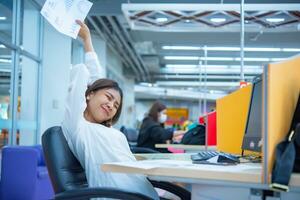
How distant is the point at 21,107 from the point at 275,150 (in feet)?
16.0

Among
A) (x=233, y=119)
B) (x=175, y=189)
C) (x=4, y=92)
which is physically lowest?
(x=175, y=189)

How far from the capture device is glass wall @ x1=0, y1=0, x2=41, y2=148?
464 centimetres

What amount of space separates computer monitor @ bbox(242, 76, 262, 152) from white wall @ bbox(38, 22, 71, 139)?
15.6 ft

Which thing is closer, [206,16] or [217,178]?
[217,178]

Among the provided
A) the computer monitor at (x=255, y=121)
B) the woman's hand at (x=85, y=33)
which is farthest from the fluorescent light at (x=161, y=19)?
the computer monitor at (x=255, y=121)

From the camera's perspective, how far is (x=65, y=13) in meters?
1.54

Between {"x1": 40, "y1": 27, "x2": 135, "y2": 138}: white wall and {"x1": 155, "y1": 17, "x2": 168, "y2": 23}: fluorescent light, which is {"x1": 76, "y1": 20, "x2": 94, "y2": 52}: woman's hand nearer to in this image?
{"x1": 155, "y1": 17, "x2": 168, "y2": 23}: fluorescent light

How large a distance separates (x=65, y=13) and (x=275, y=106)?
3.10ft

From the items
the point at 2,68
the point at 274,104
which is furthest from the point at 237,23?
the point at 274,104

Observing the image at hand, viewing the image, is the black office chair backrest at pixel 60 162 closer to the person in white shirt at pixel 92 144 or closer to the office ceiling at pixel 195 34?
the person in white shirt at pixel 92 144

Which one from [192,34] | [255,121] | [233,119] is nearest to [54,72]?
[192,34]

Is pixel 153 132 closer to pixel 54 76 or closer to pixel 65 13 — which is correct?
pixel 54 76

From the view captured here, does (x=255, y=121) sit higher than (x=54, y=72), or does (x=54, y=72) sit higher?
(x=54, y=72)

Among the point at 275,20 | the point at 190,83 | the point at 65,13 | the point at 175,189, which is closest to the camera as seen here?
the point at 65,13
